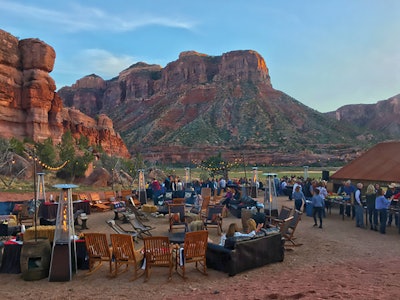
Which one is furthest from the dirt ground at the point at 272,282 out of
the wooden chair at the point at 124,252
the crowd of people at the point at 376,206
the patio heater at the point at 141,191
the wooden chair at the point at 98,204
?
the patio heater at the point at 141,191

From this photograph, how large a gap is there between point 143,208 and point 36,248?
911 cm

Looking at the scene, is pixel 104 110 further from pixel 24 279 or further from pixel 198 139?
pixel 24 279

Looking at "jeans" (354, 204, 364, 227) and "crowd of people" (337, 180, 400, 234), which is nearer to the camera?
"crowd of people" (337, 180, 400, 234)

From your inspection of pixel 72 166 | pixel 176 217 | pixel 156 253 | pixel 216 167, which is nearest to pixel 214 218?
pixel 176 217

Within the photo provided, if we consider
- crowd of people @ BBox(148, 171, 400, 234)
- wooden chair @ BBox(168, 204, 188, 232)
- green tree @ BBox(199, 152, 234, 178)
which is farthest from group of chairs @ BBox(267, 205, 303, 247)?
green tree @ BBox(199, 152, 234, 178)

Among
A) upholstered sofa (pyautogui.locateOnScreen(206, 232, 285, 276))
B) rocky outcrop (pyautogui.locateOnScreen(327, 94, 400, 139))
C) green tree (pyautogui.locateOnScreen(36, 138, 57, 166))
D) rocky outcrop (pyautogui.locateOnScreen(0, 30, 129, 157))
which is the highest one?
rocky outcrop (pyautogui.locateOnScreen(327, 94, 400, 139))

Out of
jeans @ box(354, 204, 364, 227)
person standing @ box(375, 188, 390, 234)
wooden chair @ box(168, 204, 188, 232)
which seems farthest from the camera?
jeans @ box(354, 204, 364, 227)

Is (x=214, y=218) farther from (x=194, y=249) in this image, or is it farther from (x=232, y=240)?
(x=194, y=249)

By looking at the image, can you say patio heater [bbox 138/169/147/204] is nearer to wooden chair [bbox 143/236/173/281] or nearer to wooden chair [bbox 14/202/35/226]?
wooden chair [bbox 14/202/35/226]

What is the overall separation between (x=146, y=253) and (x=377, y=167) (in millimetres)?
17264

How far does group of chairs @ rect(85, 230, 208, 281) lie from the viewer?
268 inches

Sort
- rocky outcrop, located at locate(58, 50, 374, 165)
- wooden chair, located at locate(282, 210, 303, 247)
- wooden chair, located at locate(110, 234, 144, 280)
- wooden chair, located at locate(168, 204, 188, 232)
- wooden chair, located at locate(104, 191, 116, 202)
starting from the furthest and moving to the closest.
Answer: rocky outcrop, located at locate(58, 50, 374, 165)
wooden chair, located at locate(104, 191, 116, 202)
wooden chair, located at locate(168, 204, 188, 232)
wooden chair, located at locate(282, 210, 303, 247)
wooden chair, located at locate(110, 234, 144, 280)

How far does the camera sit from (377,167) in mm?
19688

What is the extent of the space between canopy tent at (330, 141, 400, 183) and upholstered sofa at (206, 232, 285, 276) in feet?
43.9
